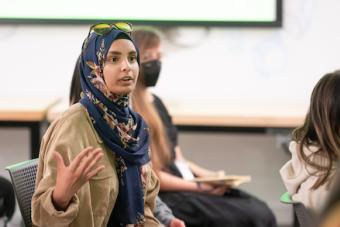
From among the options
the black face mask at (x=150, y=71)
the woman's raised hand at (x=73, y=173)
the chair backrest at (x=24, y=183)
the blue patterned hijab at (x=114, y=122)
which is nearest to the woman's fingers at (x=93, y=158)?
the woman's raised hand at (x=73, y=173)

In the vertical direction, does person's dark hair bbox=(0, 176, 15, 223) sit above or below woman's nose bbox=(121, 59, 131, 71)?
below

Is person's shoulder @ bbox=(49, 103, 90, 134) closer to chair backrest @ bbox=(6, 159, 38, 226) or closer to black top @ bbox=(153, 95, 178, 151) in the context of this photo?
chair backrest @ bbox=(6, 159, 38, 226)

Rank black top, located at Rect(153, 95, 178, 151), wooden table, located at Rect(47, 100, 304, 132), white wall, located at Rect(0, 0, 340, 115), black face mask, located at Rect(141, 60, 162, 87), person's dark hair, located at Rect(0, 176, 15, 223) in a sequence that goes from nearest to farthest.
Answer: black face mask, located at Rect(141, 60, 162, 87)
black top, located at Rect(153, 95, 178, 151)
person's dark hair, located at Rect(0, 176, 15, 223)
wooden table, located at Rect(47, 100, 304, 132)
white wall, located at Rect(0, 0, 340, 115)

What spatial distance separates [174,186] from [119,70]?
4.09ft

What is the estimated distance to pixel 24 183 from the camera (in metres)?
1.85

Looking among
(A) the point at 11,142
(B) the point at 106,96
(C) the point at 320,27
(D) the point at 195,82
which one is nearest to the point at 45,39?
(A) the point at 11,142

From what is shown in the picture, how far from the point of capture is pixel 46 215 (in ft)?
4.69

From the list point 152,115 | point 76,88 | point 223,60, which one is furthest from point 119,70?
point 223,60

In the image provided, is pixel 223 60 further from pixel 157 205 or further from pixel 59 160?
pixel 59 160

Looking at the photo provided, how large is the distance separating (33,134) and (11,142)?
64cm

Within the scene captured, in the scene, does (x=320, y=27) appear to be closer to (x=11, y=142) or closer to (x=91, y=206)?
(x=11, y=142)

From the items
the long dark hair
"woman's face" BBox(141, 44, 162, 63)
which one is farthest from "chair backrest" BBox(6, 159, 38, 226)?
"woman's face" BBox(141, 44, 162, 63)

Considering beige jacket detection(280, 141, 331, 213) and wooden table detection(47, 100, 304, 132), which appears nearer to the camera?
beige jacket detection(280, 141, 331, 213)

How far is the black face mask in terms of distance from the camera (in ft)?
8.68
